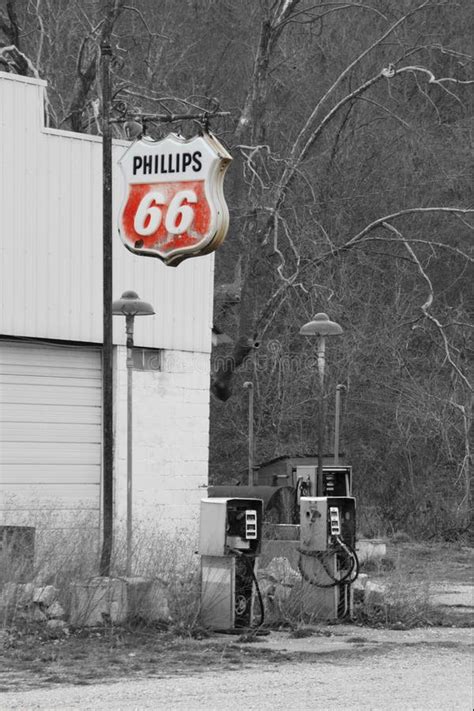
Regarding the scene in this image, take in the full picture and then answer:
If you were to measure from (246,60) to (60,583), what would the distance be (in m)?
21.3

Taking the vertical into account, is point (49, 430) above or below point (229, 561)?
above

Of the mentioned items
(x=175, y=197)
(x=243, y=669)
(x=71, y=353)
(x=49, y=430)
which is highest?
(x=175, y=197)

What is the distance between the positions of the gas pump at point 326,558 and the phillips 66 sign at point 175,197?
10.1 feet

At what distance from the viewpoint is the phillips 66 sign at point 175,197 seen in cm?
1412

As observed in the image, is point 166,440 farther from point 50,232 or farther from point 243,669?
point 243,669

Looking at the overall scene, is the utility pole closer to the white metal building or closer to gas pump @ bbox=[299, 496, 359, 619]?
gas pump @ bbox=[299, 496, 359, 619]

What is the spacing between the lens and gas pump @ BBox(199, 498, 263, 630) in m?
12.7

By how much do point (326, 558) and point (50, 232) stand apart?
22.4 ft

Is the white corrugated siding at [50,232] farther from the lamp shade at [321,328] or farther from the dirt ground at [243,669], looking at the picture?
the dirt ground at [243,669]

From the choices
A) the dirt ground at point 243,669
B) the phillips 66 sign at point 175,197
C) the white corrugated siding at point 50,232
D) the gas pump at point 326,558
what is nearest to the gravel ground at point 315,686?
the dirt ground at point 243,669

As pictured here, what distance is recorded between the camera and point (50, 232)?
18297mm

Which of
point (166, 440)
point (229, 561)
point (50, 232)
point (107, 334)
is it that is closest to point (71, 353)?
point (50, 232)

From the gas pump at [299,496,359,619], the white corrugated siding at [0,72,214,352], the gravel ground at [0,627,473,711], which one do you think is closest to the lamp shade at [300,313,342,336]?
the white corrugated siding at [0,72,214,352]

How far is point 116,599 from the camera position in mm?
12289
